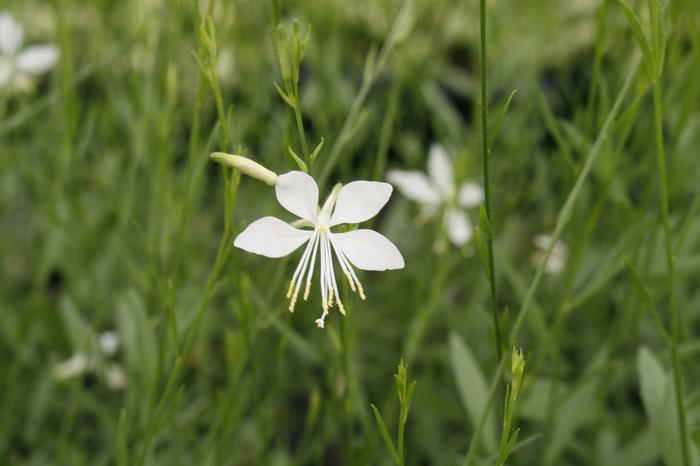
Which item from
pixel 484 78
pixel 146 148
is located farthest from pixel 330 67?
pixel 484 78

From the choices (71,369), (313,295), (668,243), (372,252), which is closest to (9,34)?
(71,369)

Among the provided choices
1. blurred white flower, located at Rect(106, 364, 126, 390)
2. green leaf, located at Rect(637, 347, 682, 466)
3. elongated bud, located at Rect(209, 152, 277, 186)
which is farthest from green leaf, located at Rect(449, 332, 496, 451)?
blurred white flower, located at Rect(106, 364, 126, 390)

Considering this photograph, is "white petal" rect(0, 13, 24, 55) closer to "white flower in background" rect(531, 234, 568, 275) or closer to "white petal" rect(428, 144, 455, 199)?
"white petal" rect(428, 144, 455, 199)

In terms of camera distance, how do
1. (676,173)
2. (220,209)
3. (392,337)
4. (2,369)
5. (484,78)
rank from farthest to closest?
(220,209) → (392,337) → (2,369) → (676,173) → (484,78)

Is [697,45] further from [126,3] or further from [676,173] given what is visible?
[126,3]

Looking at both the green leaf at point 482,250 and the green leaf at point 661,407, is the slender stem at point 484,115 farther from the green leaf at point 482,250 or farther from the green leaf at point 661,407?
the green leaf at point 661,407

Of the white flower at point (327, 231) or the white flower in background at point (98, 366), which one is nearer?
the white flower at point (327, 231)

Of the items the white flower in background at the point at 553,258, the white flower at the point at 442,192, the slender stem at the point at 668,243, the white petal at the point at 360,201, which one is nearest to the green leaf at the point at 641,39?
the slender stem at the point at 668,243
